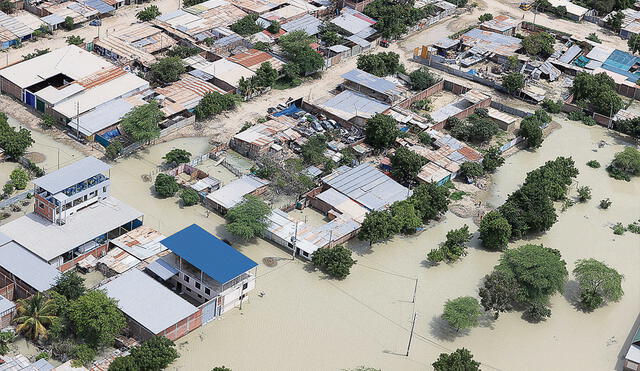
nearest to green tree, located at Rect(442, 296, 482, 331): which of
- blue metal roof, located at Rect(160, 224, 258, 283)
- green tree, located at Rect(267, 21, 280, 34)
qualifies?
blue metal roof, located at Rect(160, 224, 258, 283)

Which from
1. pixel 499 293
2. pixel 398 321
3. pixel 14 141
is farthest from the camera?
pixel 14 141

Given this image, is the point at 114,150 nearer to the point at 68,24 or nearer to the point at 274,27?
the point at 68,24

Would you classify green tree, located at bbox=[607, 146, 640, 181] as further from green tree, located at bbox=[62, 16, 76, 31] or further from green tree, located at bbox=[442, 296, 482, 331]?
green tree, located at bbox=[62, 16, 76, 31]

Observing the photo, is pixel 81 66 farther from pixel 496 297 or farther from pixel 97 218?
pixel 496 297

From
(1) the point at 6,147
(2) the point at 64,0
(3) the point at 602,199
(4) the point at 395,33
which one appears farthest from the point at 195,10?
(3) the point at 602,199

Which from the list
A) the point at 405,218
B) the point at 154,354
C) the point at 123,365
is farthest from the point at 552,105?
the point at 123,365

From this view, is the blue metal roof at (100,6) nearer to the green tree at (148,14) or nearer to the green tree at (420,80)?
the green tree at (148,14)

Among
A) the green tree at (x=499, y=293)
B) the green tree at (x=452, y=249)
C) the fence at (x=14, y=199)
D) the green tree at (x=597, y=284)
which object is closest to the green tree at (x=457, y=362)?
the green tree at (x=499, y=293)
